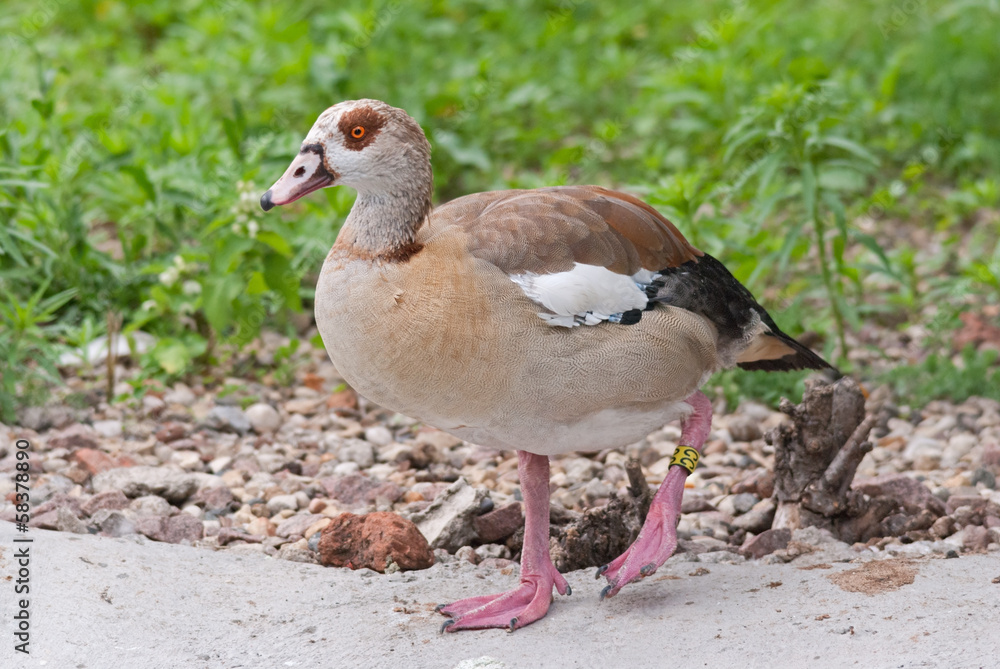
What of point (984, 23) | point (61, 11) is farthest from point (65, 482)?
point (984, 23)

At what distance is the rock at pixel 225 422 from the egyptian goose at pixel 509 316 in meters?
1.89

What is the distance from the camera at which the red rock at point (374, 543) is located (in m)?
3.96

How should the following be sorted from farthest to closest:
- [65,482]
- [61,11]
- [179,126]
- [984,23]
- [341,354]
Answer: [61,11] → [984,23] → [179,126] → [65,482] → [341,354]

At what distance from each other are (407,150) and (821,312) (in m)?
3.20

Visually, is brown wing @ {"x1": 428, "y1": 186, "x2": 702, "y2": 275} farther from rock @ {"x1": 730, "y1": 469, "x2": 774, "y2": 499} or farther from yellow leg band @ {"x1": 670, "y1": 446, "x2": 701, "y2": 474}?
rock @ {"x1": 730, "y1": 469, "x2": 774, "y2": 499}

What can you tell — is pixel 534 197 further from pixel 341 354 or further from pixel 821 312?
pixel 821 312

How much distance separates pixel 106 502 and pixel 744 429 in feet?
9.16

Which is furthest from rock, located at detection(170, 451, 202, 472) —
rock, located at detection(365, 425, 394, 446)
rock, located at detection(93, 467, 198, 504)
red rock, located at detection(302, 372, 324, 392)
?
red rock, located at detection(302, 372, 324, 392)

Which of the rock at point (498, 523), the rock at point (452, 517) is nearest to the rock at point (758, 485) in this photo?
the rock at point (498, 523)

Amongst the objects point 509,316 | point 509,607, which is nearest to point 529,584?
point 509,607

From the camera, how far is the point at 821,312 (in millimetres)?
6031

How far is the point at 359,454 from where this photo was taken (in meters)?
5.08

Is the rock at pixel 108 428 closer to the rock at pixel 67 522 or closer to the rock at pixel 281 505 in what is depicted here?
the rock at pixel 281 505

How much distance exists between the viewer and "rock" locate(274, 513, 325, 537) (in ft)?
14.1
